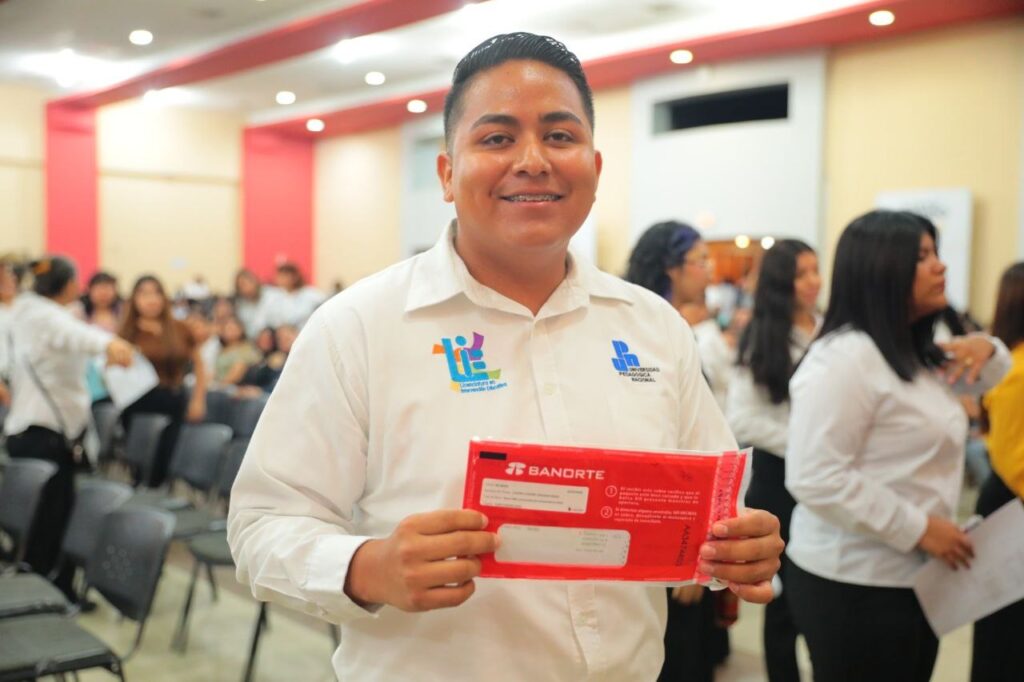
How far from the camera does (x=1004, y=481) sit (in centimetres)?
253

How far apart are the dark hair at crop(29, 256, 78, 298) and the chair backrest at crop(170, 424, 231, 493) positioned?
0.98 m

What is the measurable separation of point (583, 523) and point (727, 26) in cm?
908

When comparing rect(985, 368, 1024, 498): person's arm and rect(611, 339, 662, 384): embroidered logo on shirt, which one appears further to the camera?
rect(985, 368, 1024, 498): person's arm

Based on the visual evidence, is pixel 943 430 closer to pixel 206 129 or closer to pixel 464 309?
pixel 464 309

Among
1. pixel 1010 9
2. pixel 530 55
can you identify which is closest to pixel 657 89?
pixel 1010 9

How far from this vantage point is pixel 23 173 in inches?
518

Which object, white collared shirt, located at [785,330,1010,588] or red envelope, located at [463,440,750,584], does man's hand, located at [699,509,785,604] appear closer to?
red envelope, located at [463,440,750,584]

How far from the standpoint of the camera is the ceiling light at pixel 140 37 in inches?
396

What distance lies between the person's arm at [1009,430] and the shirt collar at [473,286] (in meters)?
1.45

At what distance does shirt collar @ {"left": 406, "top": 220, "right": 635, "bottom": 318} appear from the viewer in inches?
50.4

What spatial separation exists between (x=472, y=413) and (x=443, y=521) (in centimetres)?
22

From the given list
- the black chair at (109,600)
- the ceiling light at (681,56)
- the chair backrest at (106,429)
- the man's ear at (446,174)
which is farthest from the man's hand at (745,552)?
the ceiling light at (681,56)

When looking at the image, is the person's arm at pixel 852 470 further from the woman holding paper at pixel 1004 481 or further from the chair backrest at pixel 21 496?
the chair backrest at pixel 21 496

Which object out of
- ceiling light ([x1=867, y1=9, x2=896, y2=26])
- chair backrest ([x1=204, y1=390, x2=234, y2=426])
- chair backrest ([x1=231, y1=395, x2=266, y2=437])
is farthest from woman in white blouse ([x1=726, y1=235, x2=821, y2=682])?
ceiling light ([x1=867, y1=9, x2=896, y2=26])
